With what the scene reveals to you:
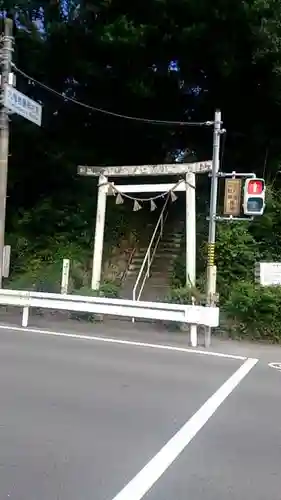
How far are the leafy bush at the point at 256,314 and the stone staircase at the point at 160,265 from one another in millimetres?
3189

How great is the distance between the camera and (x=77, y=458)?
4957 mm

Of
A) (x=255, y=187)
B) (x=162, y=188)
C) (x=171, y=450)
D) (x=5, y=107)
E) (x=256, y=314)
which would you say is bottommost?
(x=171, y=450)

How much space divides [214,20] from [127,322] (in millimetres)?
10078

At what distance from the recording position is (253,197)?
42.2 ft

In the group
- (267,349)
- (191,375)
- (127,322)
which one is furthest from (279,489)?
(127,322)

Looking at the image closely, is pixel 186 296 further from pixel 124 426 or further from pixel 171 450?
pixel 171 450

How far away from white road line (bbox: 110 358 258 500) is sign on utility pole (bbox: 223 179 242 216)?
231 inches

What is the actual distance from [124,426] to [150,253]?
1370 cm

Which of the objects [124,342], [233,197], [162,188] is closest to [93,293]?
[124,342]

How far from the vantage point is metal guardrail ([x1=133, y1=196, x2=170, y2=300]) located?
57.3ft

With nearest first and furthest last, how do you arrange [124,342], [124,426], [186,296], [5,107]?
[124,426] < [124,342] < [186,296] < [5,107]

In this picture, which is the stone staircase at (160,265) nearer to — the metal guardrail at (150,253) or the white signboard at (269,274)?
the metal guardrail at (150,253)

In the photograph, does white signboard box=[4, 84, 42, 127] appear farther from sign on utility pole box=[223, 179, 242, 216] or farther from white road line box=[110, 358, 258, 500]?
white road line box=[110, 358, 258, 500]

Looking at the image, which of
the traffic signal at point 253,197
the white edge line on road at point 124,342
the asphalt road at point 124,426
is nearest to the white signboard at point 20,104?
the white edge line on road at point 124,342
